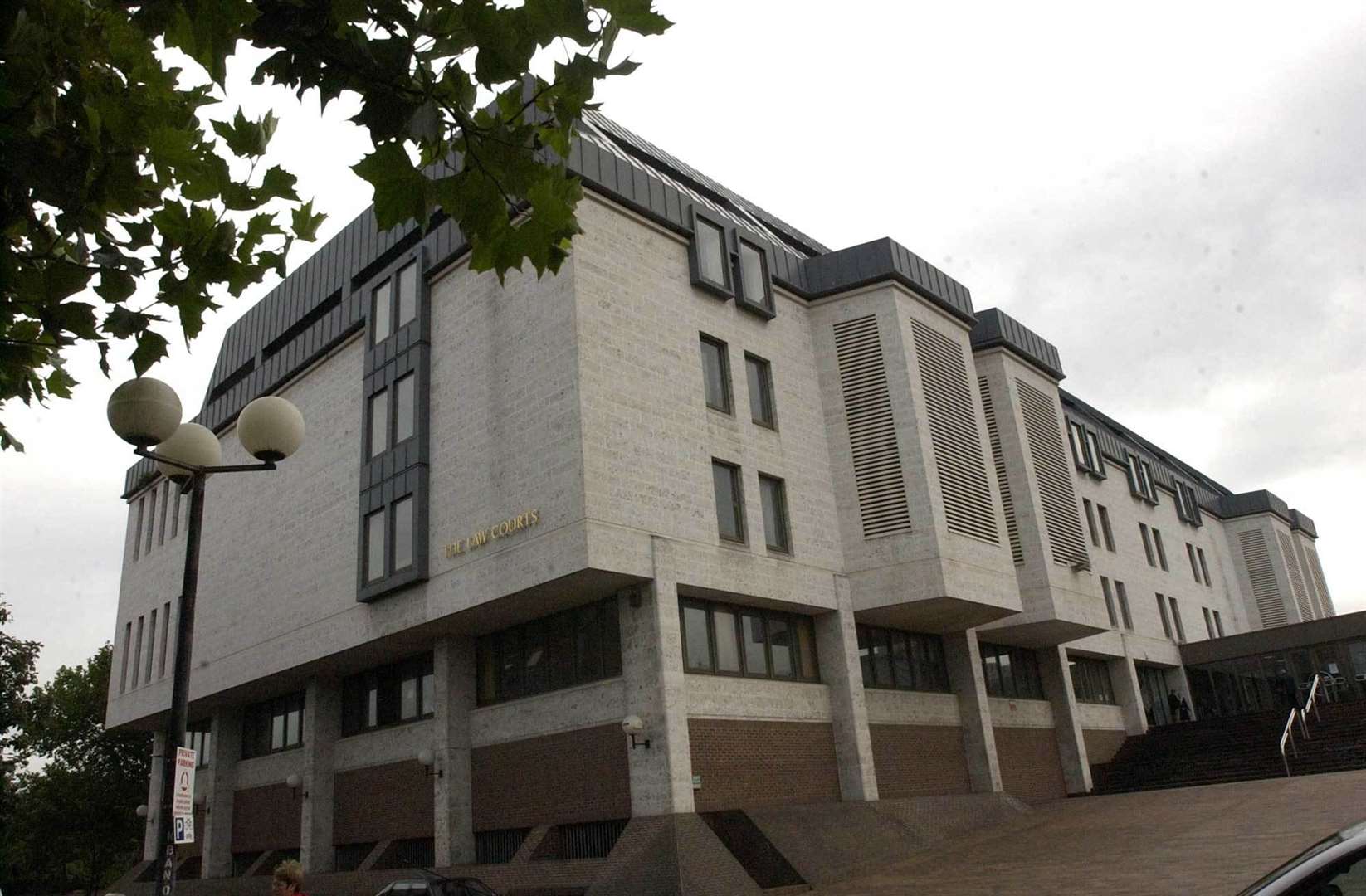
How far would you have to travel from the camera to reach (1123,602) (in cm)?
4116

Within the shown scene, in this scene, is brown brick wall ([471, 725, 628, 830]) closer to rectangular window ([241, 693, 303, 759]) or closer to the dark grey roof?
rectangular window ([241, 693, 303, 759])

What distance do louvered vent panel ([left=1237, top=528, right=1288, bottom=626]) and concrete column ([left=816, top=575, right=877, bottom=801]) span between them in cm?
4047

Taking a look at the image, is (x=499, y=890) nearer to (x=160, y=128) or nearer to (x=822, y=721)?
(x=822, y=721)

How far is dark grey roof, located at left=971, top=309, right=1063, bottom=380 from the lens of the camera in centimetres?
3341

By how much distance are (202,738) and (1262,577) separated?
51.5 m

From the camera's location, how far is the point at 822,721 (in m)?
23.9

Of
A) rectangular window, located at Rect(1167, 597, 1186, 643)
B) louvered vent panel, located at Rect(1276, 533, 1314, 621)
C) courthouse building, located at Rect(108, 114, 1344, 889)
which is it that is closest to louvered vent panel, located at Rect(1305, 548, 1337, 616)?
louvered vent panel, located at Rect(1276, 533, 1314, 621)

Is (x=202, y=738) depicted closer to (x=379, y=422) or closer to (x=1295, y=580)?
(x=379, y=422)

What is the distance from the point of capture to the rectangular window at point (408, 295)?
86.9 feet

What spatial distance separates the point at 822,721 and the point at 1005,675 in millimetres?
10286

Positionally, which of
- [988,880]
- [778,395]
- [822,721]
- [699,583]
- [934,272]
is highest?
[934,272]

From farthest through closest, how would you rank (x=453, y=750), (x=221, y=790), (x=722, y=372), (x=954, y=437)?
(x=221, y=790) → (x=954, y=437) → (x=722, y=372) → (x=453, y=750)

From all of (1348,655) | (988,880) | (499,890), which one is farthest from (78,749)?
(1348,655)

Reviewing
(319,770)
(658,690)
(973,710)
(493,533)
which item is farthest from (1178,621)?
(319,770)
